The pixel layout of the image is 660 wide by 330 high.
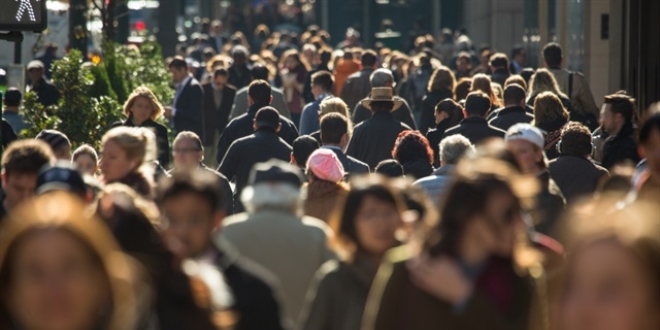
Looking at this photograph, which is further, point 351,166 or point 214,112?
point 214,112

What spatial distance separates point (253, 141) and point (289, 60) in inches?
418

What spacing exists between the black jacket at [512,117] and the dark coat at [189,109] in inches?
219

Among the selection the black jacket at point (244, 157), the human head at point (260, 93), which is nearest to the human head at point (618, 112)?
the black jacket at point (244, 157)

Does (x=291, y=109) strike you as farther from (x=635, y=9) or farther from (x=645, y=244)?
(x=645, y=244)

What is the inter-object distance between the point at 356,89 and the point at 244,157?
7744 millimetres

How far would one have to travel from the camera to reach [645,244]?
138 inches

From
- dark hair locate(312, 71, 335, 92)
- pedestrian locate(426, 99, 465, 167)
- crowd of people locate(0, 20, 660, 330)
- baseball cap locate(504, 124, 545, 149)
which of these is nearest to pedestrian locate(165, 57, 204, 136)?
dark hair locate(312, 71, 335, 92)

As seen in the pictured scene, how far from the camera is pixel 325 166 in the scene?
31.7 feet

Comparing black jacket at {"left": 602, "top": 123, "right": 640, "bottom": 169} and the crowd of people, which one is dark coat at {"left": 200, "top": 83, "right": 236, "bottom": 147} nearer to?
the crowd of people

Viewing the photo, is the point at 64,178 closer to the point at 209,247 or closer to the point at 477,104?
the point at 209,247

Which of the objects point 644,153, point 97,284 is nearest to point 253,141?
point 644,153

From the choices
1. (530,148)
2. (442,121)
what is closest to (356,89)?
(442,121)

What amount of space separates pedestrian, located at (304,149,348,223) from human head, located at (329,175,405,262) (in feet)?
9.90

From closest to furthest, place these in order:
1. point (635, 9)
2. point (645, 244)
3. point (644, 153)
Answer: point (645, 244), point (644, 153), point (635, 9)
